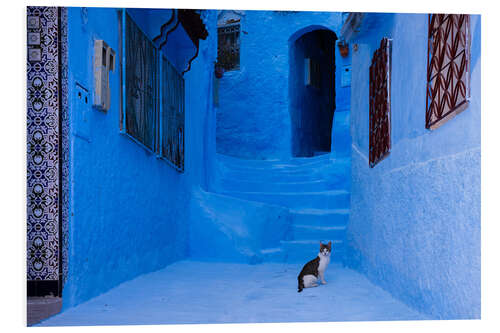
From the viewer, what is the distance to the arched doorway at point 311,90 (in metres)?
12.6

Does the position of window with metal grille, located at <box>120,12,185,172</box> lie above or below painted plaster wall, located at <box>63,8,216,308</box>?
above

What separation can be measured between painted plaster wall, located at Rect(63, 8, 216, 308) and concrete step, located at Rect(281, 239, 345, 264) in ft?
5.30

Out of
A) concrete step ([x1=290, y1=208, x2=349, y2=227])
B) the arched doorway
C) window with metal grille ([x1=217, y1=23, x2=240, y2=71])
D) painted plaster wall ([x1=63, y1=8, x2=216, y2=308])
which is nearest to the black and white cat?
painted plaster wall ([x1=63, y1=8, x2=216, y2=308])

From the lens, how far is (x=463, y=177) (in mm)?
2625

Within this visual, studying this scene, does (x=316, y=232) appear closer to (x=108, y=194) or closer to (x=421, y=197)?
(x=108, y=194)

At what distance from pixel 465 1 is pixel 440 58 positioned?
348 millimetres

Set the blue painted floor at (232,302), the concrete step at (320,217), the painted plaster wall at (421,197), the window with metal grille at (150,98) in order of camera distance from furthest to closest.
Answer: the concrete step at (320,217)
the window with metal grille at (150,98)
the blue painted floor at (232,302)
the painted plaster wall at (421,197)

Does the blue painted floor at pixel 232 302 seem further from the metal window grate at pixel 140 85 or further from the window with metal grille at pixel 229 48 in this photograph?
the window with metal grille at pixel 229 48

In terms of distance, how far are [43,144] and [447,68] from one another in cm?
255

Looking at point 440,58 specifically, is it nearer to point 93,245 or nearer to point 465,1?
point 465,1

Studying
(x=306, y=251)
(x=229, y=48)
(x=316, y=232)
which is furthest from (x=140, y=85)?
(x=229, y=48)

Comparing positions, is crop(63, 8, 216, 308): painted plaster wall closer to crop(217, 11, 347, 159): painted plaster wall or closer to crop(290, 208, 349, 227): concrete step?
crop(290, 208, 349, 227): concrete step

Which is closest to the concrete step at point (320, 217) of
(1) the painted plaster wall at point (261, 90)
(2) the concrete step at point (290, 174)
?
(2) the concrete step at point (290, 174)

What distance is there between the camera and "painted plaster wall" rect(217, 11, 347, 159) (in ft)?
40.2
